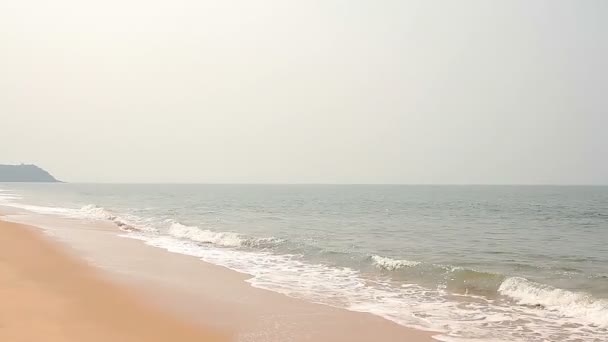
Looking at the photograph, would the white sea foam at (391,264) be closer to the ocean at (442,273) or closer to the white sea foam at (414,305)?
the ocean at (442,273)

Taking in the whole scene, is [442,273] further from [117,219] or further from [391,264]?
[117,219]

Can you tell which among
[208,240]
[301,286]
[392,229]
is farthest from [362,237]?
[301,286]

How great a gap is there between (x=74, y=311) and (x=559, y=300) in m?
10.5

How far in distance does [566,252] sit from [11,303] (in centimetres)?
2086

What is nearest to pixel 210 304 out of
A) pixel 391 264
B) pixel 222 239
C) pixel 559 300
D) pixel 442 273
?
pixel 391 264

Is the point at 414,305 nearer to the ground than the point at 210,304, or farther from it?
nearer to the ground

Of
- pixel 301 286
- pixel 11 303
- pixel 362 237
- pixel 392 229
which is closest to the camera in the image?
pixel 11 303

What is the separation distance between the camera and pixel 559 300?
11.1 meters

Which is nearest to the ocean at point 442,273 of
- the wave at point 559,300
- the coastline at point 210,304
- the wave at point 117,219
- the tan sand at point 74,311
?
the wave at point 559,300

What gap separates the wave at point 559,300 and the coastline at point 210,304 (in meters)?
4.32

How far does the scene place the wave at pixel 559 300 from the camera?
9953 mm

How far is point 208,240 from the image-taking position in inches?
899

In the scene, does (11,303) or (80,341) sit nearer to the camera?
(80,341)

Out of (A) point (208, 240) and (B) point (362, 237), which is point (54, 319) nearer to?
(A) point (208, 240)
